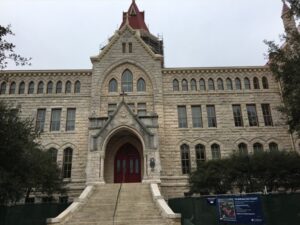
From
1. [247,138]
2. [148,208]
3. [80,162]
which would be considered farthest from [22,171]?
[247,138]

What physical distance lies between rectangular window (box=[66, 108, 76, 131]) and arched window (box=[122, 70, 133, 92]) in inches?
207

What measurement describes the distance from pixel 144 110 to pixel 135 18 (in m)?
18.6

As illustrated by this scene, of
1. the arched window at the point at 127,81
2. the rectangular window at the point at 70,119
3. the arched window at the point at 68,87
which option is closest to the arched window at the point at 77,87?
the arched window at the point at 68,87

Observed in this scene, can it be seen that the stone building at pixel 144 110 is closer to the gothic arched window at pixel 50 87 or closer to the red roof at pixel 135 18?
the gothic arched window at pixel 50 87

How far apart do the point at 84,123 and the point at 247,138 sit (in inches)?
585

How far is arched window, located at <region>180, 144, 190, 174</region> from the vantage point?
2311cm

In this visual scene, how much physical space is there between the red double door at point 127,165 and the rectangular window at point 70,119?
198 inches

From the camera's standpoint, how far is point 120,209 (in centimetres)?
1449

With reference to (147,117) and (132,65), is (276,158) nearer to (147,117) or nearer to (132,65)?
(147,117)

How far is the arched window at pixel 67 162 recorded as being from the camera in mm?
22969

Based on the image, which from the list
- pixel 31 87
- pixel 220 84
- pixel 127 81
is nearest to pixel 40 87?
pixel 31 87

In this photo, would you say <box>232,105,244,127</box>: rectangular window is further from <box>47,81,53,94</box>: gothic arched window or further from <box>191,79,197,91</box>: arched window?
<box>47,81,53,94</box>: gothic arched window

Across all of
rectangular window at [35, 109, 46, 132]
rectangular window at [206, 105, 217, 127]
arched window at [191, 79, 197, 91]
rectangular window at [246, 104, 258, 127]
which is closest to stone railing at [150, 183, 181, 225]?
rectangular window at [206, 105, 217, 127]

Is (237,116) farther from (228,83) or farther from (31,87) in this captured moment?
(31,87)
